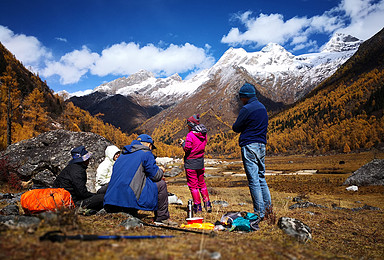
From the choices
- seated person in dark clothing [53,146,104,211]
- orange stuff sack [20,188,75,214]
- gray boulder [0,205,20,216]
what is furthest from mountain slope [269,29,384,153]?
gray boulder [0,205,20,216]

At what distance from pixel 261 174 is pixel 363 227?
11.6 ft

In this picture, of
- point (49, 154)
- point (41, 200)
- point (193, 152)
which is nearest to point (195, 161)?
point (193, 152)

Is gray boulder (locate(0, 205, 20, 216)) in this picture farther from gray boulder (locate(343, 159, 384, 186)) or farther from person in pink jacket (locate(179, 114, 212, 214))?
gray boulder (locate(343, 159, 384, 186))

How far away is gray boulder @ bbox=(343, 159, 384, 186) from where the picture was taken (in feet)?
56.3

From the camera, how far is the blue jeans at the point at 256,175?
4969mm

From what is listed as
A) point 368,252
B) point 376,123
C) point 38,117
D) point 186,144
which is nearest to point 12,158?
point 186,144

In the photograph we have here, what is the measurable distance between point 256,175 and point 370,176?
1887 centimetres

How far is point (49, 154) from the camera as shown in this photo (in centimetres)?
1309

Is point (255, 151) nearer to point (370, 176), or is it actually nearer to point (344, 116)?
point (370, 176)

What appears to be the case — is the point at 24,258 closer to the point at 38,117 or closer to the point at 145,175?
the point at 145,175

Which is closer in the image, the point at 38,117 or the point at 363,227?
the point at 363,227

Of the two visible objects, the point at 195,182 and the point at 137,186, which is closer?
the point at 137,186

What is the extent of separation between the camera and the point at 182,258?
83.7 inches

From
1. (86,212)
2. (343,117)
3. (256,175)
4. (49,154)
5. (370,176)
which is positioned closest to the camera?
(256,175)
